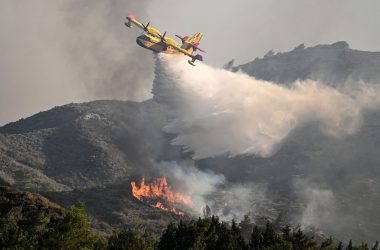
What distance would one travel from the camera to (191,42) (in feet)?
455

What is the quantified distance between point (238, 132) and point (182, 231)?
138150mm

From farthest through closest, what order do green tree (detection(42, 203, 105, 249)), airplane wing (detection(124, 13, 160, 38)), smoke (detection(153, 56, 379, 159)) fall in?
1. smoke (detection(153, 56, 379, 159))
2. airplane wing (detection(124, 13, 160, 38))
3. green tree (detection(42, 203, 105, 249))

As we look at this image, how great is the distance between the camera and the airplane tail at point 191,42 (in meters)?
133

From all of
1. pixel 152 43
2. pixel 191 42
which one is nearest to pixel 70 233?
Answer: pixel 152 43

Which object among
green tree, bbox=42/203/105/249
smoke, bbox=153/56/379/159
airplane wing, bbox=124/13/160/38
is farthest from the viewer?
smoke, bbox=153/56/379/159

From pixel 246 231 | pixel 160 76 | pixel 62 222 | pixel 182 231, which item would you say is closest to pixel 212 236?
pixel 182 231

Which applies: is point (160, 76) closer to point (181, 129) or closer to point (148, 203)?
point (181, 129)

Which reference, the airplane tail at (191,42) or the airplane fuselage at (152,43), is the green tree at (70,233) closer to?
the airplane fuselage at (152,43)

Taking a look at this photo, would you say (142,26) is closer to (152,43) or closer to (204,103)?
(152,43)

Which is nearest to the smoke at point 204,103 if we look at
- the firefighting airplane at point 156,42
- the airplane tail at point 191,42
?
the airplane tail at point 191,42

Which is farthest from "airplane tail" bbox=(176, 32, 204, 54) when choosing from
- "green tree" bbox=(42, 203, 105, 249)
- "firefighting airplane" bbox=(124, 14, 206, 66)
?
"green tree" bbox=(42, 203, 105, 249)

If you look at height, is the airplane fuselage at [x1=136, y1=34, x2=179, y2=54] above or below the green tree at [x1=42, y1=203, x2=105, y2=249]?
above

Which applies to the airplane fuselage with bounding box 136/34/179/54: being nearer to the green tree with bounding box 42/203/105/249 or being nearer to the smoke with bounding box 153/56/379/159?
the smoke with bounding box 153/56/379/159

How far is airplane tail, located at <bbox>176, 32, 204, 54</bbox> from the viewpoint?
133312mm
